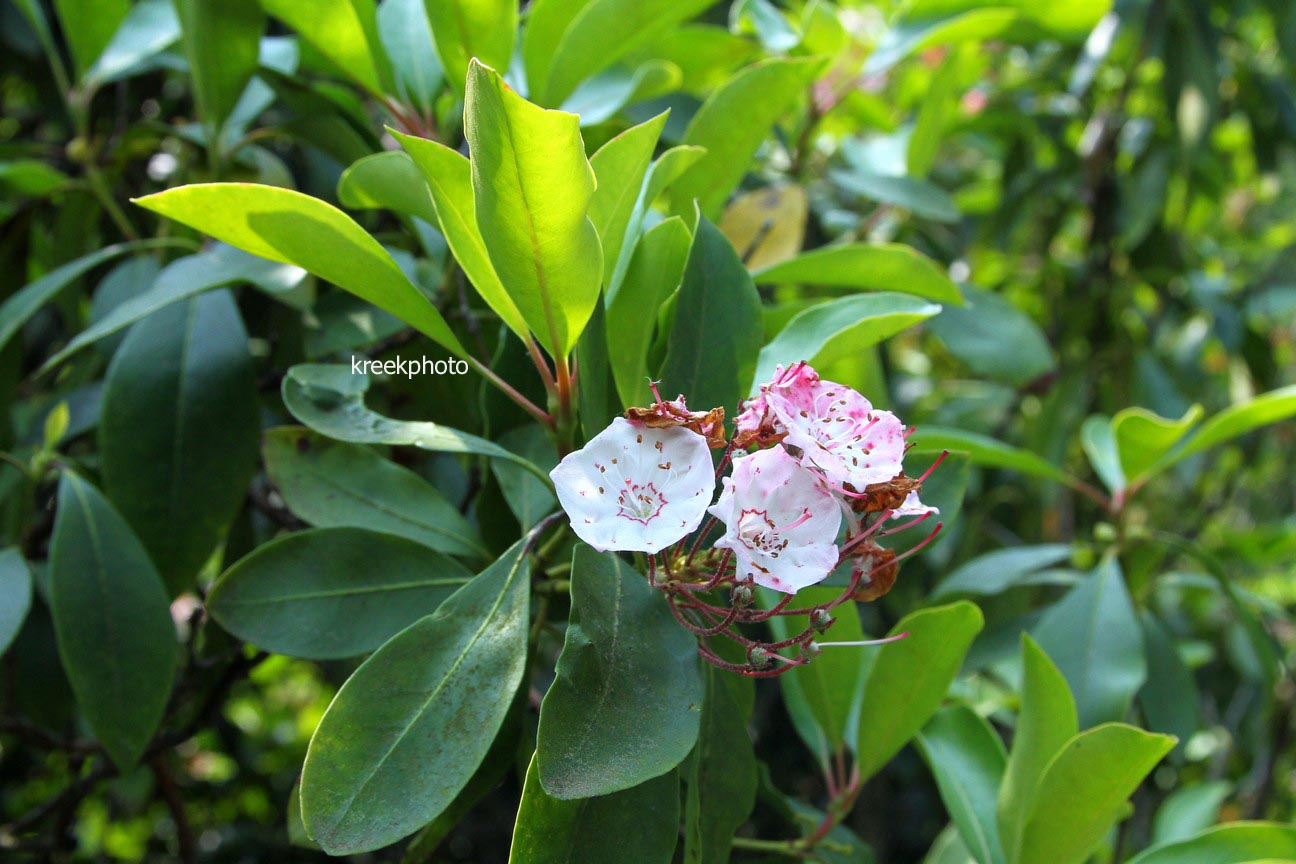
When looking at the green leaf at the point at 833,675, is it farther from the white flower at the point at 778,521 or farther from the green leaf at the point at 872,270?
the green leaf at the point at 872,270

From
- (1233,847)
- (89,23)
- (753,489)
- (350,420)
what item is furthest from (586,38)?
(1233,847)

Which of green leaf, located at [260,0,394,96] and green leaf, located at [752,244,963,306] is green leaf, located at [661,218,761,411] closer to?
green leaf, located at [752,244,963,306]

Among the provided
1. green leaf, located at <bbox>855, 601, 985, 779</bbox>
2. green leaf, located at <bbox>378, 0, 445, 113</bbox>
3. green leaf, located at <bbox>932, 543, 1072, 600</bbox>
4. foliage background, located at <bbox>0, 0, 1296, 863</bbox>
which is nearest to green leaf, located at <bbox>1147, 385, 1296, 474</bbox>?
foliage background, located at <bbox>0, 0, 1296, 863</bbox>

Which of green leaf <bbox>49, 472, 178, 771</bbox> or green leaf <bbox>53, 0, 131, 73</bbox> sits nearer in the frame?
green leaf <bbox>49, 472, 178, 771</bbox>

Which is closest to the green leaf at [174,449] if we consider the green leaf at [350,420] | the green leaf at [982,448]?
the green leaf at [350,420]

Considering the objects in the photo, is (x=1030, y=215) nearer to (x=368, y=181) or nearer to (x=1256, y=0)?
(x=1256, y=0)

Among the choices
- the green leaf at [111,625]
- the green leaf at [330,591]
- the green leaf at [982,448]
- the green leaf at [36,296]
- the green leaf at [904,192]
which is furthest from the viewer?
the green leaf at [904,192]
